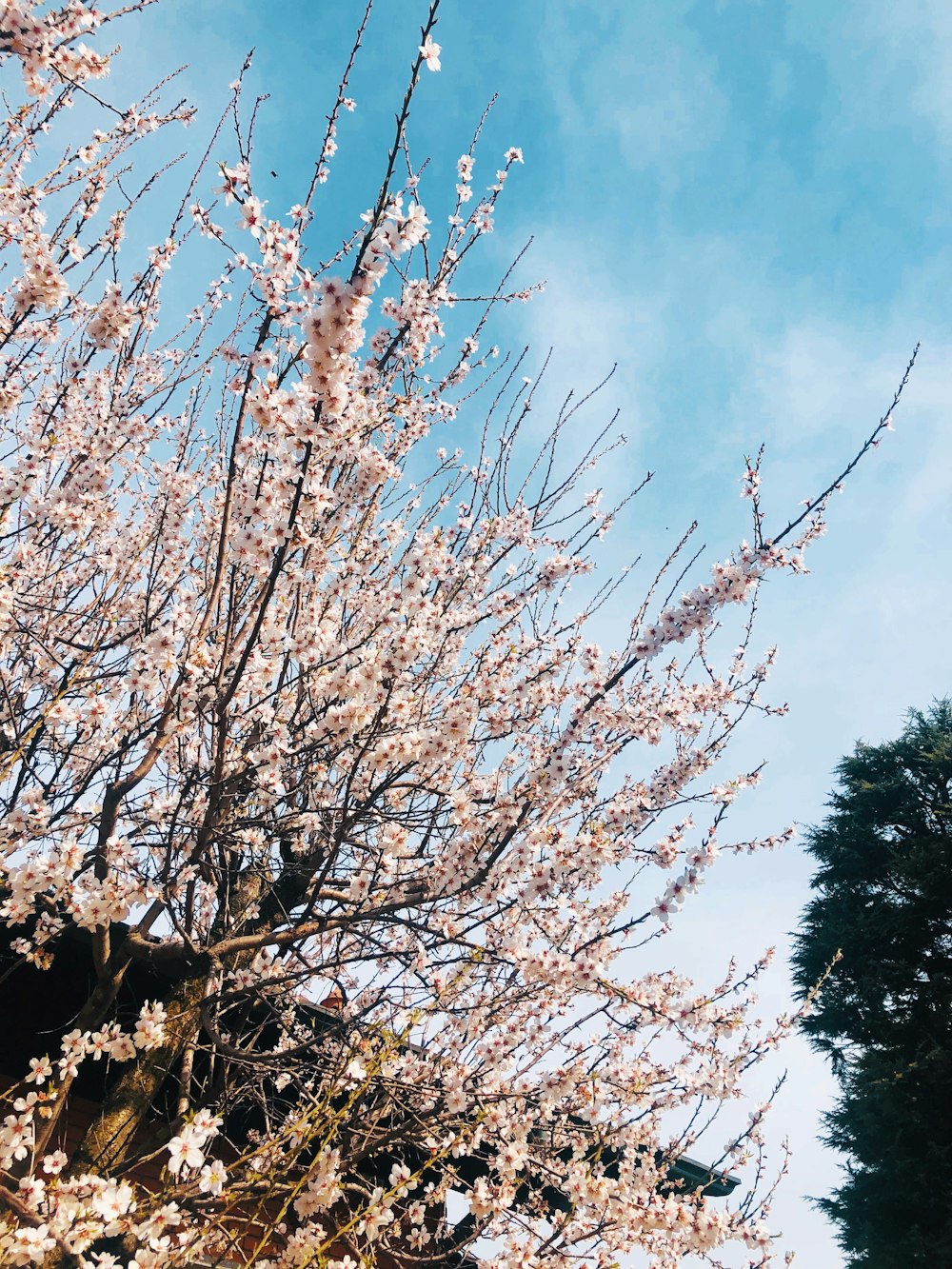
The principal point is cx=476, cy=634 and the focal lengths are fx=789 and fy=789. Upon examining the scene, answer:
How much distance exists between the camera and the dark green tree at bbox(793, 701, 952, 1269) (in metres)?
11.0

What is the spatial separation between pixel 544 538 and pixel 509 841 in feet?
9.35

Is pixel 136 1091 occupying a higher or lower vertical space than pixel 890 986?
lower

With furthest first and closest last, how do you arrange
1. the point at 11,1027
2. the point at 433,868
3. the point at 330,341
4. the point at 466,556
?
the point at 466,556
the point at 11,1027
the point at 433,868
the point at 330,341

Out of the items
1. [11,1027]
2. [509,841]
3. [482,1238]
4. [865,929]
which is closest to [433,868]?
[509,841]

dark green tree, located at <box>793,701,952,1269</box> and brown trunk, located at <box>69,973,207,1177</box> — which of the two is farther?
dark green tree, located at <box>793,701,952,1269</box>

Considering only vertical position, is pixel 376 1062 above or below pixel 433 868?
below

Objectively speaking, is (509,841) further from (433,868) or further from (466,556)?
(466,556)

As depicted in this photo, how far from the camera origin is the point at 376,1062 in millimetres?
3127

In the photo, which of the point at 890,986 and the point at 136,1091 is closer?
the point at 136,1091

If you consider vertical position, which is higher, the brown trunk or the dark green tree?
the dark green tree

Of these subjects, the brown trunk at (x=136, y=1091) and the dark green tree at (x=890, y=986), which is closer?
the brown trunk at (x=136, y=1091)

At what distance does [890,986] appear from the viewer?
513 inches

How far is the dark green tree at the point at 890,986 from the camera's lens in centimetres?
1105

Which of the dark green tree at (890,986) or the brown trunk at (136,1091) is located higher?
the dark green tree at (890,986)
